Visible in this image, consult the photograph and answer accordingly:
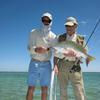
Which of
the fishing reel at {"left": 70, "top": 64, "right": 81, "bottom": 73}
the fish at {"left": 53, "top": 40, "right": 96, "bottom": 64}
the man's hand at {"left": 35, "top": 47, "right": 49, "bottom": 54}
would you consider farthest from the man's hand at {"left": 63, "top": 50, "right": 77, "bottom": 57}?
the man's hand at {"left": 35, "top": 47, "right": 49, "bottom": 54}

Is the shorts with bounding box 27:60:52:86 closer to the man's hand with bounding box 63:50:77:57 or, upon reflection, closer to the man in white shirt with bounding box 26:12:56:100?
the man in white shirt with bounding box 26:12:56:100

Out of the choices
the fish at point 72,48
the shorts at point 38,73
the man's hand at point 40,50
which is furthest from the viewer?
the shorts at point 38,73

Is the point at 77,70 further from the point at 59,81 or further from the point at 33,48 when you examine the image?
the point at 33,48

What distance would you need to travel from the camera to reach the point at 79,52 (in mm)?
6609

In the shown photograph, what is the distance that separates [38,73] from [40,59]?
12.9 inches

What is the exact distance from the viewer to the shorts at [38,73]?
6.86 m

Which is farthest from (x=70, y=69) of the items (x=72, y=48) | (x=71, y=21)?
(x=71, y=21)

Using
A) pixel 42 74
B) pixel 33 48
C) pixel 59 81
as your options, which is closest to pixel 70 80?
pixel 59 81

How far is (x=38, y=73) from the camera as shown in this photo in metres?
6.93

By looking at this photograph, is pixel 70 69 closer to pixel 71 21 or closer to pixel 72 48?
pixel 72 48

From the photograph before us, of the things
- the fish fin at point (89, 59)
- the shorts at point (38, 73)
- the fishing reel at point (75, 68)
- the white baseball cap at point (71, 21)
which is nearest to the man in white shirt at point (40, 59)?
the shorts at point (38, 73)

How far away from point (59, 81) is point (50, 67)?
1.34ft

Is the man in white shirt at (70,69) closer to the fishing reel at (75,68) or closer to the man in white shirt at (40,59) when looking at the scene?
the fishing reel at (75,68)

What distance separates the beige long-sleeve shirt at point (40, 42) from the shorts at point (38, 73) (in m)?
0.14
